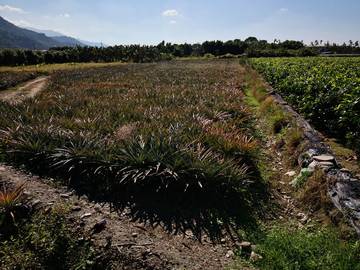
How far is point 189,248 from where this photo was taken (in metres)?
5.16

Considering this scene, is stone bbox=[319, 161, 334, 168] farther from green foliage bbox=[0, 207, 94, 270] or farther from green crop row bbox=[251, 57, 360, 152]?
green foliage bbox=[0, 207, 94, 270]

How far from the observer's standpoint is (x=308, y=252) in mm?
4820

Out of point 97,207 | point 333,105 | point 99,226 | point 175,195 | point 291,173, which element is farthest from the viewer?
point 333,105

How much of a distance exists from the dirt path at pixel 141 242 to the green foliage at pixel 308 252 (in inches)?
21.4

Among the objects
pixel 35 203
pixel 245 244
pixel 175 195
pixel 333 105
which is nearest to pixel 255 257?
pixel 245 244

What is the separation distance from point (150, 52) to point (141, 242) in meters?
84.5

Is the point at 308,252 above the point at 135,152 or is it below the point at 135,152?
below

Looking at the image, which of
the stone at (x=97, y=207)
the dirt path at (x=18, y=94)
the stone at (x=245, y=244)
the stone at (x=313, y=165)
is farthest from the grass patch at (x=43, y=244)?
the dirt path at (x=18, y=94)

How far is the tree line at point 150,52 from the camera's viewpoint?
213 ft

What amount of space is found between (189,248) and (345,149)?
6.29 meters

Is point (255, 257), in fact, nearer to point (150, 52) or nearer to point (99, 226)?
point (99, 226)

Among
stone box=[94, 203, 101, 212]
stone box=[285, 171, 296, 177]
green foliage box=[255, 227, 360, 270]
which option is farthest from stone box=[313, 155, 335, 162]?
stone box=[94, 203, 101, 212]

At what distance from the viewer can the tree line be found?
213 feet

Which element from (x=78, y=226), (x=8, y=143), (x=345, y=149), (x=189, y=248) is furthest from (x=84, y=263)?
(x=345, y=149)
